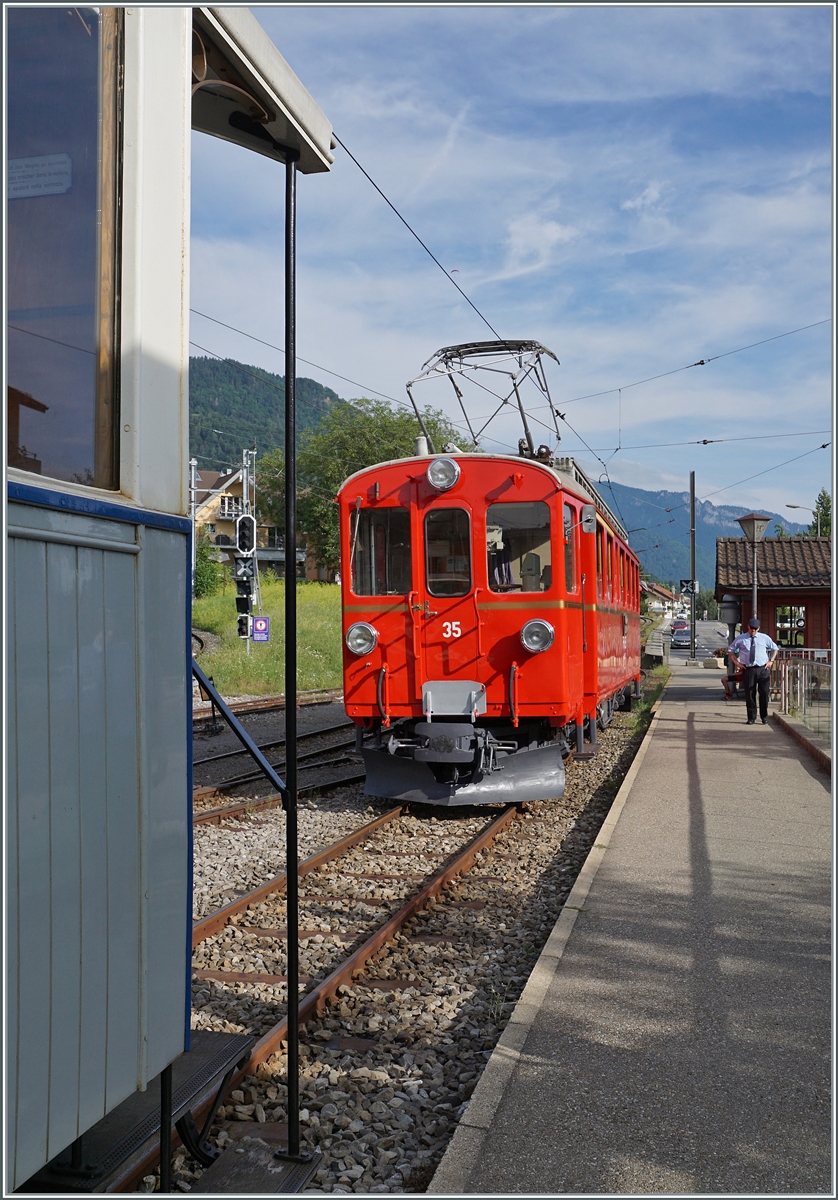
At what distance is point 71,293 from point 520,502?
264 inches

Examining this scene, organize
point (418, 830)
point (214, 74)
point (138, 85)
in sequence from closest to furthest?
point (138, 85), point (214, 74), point (418, 830)

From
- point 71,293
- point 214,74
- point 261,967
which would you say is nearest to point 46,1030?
point 71,293

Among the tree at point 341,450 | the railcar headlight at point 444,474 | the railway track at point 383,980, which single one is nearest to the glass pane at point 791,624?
the railway track at point 383,980

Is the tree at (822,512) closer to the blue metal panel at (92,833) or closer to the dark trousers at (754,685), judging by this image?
the dark trousers at (754,685)

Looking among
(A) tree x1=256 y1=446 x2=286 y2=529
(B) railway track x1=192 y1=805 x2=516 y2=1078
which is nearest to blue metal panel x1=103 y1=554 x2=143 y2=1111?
(B) railway track x1=192 y1=805 x2=516 y2=1078

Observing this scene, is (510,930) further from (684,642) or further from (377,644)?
(684,642)

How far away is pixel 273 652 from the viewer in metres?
29.5

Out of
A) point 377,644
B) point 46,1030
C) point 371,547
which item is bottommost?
point 46,1030

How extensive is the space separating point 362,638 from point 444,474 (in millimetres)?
1686

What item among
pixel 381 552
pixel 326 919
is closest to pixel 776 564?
pixel 381 552

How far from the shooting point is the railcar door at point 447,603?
8695 millimetres

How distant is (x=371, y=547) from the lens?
921 centimetres

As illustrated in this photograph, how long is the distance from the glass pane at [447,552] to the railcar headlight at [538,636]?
2.55 ft

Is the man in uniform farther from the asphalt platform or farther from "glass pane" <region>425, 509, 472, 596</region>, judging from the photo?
"glass pane" <region>425, 509, 472, 596</region>
